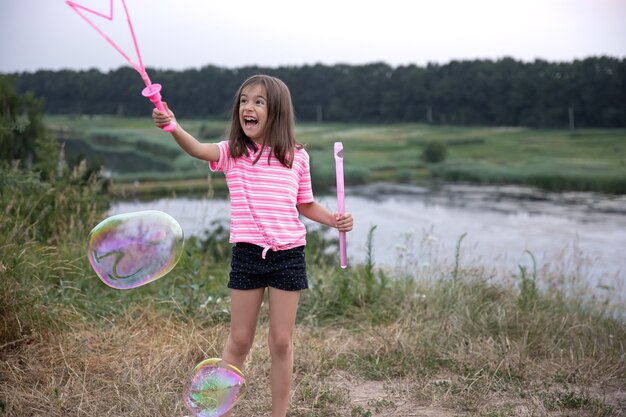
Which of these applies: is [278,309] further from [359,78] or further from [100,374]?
[359,78]

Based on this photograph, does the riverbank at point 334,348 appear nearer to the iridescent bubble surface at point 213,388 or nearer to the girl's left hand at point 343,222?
the iridescent bubble surface at point 213,388

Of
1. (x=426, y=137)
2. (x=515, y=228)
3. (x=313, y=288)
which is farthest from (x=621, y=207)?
(x=313, y=288)

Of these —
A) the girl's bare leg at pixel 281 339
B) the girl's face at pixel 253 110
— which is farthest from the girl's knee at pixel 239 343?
the girl's face at pixel 253 110

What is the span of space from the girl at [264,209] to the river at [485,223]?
3.17 metres

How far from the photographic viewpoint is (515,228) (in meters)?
14.0

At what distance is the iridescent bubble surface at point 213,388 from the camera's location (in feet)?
9.35

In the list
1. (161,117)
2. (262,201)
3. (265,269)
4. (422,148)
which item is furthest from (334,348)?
(422,148)

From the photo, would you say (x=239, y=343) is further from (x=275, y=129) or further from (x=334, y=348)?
(x=334, y=348)

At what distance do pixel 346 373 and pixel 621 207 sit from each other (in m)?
14.1

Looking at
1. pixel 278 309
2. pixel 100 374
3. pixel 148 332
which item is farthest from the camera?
pixel 148 332

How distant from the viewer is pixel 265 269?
2.76 meters

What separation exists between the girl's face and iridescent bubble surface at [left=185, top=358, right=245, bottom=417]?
0.96 metres

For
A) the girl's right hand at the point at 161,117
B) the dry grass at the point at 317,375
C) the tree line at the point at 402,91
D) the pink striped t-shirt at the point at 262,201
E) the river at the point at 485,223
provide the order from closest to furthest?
the girl's right hand at the point at 161,117
the pink striped t-shirt at the point at 262,201
the dry grass at the point at 317,375
the river at the point at 485,223
the tree line at the point at 402,91

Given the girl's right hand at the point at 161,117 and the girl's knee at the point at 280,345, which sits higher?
the girl's right hand at the point at 161,117
